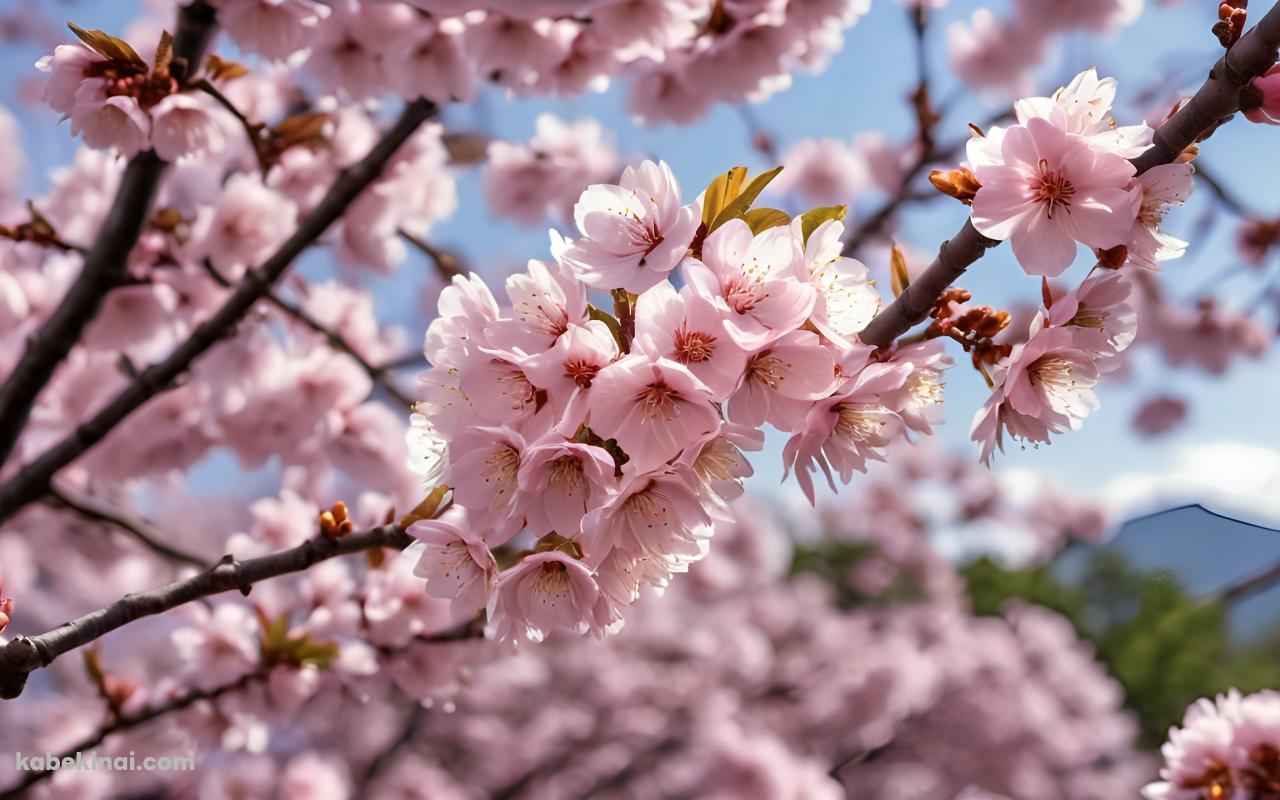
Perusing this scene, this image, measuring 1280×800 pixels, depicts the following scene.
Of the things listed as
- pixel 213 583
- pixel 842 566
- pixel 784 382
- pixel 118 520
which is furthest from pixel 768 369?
pixel 842 566

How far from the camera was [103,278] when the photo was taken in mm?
1826

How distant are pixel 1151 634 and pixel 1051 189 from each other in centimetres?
312

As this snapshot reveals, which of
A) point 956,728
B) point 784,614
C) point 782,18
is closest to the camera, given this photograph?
point 782,18

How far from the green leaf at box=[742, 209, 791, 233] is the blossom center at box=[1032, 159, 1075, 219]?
0.21 metres

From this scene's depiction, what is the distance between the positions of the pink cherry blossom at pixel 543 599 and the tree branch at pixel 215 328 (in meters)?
1.27

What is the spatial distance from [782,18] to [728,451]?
1489mm

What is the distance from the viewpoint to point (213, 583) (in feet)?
3.07

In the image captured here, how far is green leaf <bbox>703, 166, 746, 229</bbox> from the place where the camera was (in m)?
0.79

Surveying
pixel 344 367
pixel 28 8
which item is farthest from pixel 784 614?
pixel 28 8

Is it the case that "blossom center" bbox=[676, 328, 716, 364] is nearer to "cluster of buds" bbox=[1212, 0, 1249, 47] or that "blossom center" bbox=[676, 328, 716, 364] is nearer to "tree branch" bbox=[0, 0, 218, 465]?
"cluster of buds" bbox=[1212, 0, 1249, 47]

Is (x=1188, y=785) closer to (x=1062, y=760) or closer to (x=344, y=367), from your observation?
(x=344, y=367)

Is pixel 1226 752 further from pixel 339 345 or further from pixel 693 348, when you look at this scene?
Result: pixel 339 345

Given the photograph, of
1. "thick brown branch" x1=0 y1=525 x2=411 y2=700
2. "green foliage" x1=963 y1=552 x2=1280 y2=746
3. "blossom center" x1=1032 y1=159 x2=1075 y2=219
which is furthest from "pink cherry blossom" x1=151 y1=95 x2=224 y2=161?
"green foliage" x1=963 y1=552 x2=1280 y2=746

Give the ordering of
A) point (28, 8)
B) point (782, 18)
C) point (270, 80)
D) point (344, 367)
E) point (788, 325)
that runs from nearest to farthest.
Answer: point (788, 325), point (782, 18), point (344, 367), point (270, 80), point (28, 8)
